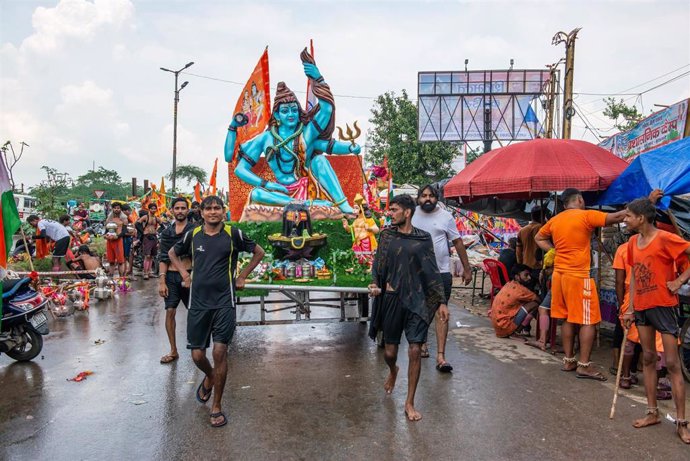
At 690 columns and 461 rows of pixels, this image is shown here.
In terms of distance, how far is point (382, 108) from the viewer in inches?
1161

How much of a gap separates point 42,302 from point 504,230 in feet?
46.7

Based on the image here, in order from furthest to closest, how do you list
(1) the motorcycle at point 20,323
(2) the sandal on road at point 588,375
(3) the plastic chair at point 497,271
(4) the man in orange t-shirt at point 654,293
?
(3) the plastic chair at point 497,271 → (1) the motorcycle at point 20,323 → (2) the sandal on road at point 588,375 → (4) the man in orange t-shirt at point 654,293

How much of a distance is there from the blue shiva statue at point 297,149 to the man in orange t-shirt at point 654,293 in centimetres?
584

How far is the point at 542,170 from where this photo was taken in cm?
599

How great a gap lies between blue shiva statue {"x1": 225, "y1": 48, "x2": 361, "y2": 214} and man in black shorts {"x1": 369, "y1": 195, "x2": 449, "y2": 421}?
518cm

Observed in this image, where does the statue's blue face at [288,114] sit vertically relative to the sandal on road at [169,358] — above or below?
above

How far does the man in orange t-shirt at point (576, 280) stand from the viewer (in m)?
4.77

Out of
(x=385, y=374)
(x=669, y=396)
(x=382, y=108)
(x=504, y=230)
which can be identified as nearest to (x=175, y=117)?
(x=382, y=108)

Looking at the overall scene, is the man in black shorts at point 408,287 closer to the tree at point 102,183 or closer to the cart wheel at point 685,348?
the cart wheel at point 685,348

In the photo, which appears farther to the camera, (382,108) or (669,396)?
(382,108)

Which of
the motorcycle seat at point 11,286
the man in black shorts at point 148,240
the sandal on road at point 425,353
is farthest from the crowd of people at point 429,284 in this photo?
the man in black shorts at point 148,240

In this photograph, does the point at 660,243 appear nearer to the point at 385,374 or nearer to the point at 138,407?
the point at 385,374

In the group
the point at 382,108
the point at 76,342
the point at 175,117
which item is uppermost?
the point at 382,108

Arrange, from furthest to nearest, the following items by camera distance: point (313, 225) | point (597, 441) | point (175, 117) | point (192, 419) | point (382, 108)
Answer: point (382, 108) → point (175, 117) → point (313, 225) → point (192, 419) → point (597, 441)
